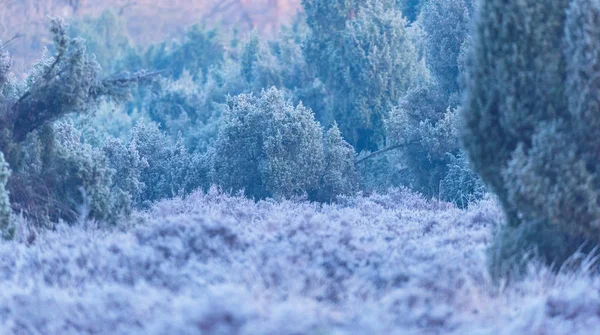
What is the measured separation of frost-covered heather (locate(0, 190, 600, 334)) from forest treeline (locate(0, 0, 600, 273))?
0.92 metres

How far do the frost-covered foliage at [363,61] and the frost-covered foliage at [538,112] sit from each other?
17.6 meters

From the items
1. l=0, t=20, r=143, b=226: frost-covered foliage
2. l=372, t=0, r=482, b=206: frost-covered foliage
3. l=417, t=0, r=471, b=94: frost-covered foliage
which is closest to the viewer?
l=0, t=20, r=143, b=226: frost-covered foliage

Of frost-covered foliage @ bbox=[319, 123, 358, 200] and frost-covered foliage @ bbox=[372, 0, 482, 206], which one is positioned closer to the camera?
frost-covered foliage @ bbox=[319, 123, 358, 200]

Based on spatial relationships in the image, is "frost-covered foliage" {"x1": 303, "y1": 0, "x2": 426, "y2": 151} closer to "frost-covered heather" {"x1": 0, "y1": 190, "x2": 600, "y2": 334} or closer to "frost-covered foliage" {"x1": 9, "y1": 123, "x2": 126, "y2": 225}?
"frost-covered foliage" {"x1": 9, "y1": 123, "x2": 126, "y2": 225}

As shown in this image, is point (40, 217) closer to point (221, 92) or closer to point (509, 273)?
point (509, 273)

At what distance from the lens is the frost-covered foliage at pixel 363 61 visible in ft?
83.3

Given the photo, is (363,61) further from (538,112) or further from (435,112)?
(538,112)

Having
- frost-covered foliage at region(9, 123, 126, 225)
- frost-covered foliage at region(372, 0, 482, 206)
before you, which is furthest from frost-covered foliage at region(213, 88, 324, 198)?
frost-covered foliage at region(9, 123, 126, 225)

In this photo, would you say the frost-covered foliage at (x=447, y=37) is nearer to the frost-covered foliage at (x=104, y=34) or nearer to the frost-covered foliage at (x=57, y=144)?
the frost-covered foliage at (x=57, y=144)

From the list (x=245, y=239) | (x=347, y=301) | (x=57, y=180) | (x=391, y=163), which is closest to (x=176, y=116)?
(x=391, y=163)

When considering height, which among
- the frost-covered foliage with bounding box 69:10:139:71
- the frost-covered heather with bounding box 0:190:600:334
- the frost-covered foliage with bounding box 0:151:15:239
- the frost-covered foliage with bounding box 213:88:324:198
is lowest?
the frost-covered heather with bounding box 0:190:600:334

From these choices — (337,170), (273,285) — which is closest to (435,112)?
(337,170)

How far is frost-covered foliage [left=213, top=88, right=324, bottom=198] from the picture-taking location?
63.9 feet

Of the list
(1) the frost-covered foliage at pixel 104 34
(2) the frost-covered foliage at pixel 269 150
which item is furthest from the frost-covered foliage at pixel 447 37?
(1) the frost-covered foliage at pixel 104 34
